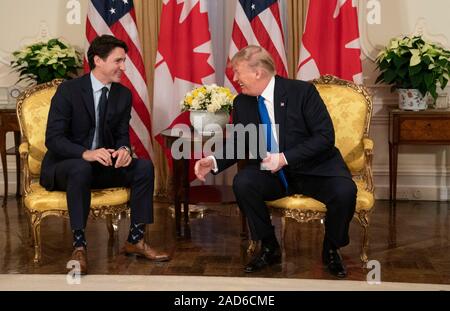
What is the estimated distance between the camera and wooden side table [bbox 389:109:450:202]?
19.2 feet

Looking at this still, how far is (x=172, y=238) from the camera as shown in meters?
5.17

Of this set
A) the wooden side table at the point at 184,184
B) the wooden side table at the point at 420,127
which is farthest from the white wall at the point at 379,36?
the wooden side table at the point at 184,184

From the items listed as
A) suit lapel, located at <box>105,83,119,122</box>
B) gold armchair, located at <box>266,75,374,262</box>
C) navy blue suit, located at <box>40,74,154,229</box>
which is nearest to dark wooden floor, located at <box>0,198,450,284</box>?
gold armchair, located at <box>266,75,374,262</box>

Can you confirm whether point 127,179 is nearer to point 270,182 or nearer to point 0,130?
point 270,182

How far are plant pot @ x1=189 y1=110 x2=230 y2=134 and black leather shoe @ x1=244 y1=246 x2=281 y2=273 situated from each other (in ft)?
3.43

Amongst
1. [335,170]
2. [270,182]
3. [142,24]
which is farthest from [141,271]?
[142,24]

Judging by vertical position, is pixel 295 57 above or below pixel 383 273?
above

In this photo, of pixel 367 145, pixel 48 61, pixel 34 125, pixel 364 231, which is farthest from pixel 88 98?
pixel 364 231

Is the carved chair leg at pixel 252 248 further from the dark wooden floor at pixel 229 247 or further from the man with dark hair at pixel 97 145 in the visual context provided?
the man with dark hair at pixel 97 145

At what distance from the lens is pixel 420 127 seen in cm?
590

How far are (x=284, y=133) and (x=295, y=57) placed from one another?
81.4 inches

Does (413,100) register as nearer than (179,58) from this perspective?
Yes

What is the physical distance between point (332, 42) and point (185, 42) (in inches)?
46.1

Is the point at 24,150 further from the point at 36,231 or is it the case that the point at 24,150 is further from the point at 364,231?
the point at 364,231
